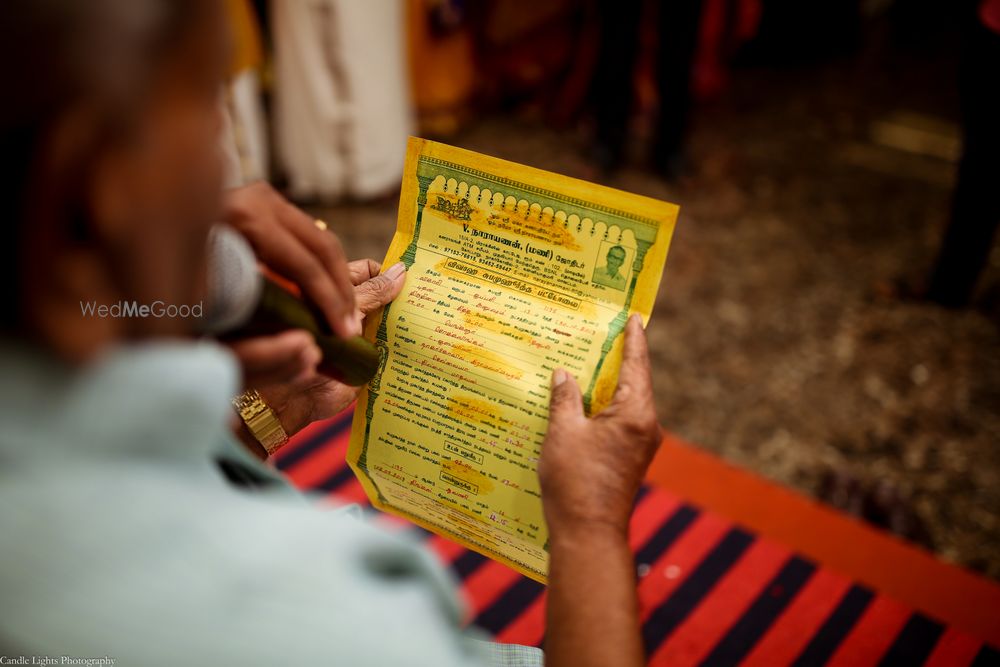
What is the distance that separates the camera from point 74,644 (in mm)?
329

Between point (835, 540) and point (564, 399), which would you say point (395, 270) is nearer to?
point (564, 399)

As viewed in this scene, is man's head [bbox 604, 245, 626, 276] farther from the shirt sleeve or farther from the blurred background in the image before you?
the blurred background

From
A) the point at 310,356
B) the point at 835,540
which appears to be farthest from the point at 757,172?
the point at 310,356

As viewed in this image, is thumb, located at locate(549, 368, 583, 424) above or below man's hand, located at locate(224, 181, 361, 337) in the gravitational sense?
below

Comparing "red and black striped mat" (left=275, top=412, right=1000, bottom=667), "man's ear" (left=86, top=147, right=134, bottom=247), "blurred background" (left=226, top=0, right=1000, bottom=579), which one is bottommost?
"red and black striped mat" (left=275, top=412, right=1000, bottom=667)

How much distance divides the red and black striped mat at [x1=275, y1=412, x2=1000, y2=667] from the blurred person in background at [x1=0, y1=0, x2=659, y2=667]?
2.65ft

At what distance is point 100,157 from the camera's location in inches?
12.5

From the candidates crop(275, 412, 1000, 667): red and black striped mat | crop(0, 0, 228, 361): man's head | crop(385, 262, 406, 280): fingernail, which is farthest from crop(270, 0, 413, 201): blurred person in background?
crop(0, 0, 228, 361): man's head

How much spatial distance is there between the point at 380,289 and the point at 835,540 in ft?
3.33

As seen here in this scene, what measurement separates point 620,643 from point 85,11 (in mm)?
487

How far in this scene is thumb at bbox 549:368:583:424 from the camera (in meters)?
0.67

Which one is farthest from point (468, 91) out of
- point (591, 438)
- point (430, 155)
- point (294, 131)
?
point (591, 438)

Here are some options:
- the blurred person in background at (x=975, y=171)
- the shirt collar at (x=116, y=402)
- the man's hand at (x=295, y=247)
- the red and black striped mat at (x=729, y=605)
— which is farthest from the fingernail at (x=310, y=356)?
the blurred person in background at (x=975, y=171)

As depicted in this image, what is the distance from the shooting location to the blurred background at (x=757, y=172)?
1.74 meters
